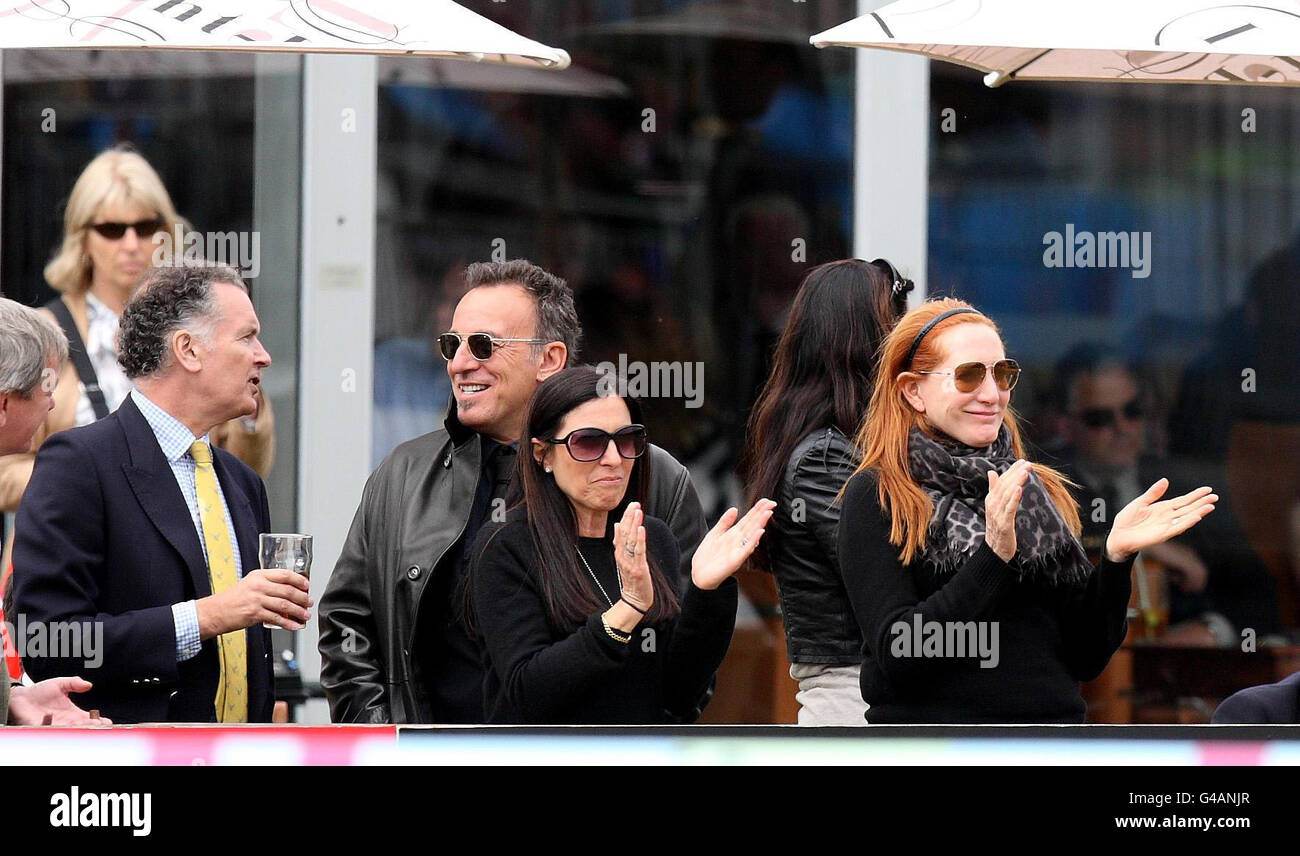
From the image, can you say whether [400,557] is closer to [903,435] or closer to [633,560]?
[633,560]

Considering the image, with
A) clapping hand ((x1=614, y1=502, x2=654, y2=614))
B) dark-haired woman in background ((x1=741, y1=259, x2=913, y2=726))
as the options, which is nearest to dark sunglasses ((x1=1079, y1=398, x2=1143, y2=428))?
dark-haired woman in background ((x1=741, y1=259, x2=913, y2=726))

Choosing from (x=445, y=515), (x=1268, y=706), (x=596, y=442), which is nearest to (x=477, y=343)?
(x=445, y=515)

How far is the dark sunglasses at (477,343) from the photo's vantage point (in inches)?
169

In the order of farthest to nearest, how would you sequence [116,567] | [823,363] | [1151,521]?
[823,363] → [116,567] → [1151,521]

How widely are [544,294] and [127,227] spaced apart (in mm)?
2062

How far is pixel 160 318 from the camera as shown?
164 inches

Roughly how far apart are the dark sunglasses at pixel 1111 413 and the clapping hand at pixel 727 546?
3.40m

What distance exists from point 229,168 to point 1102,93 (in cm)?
327

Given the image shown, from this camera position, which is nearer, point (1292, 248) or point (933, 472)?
point (933, 472)

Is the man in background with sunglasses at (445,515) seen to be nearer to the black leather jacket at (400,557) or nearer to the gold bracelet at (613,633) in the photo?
the black leather jacket at (400,557)
